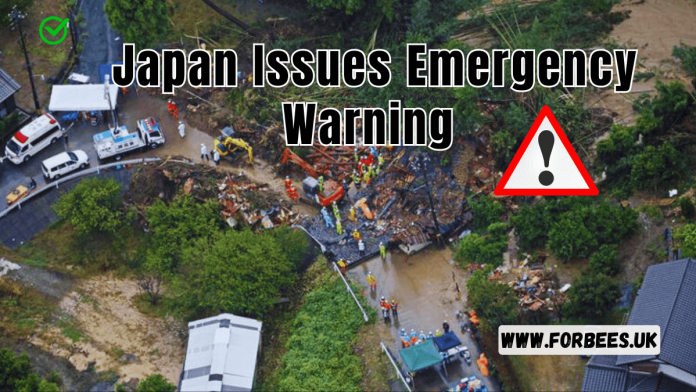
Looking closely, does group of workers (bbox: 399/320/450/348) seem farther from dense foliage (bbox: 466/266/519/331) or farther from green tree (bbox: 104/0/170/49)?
green tree (bbox: 104/0/170/49)

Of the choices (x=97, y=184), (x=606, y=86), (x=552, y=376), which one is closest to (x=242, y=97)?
(x=97, y=184)

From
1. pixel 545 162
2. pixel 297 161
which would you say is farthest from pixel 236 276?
pixel 545 162

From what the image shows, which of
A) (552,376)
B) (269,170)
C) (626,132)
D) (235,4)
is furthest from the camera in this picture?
(235,4)

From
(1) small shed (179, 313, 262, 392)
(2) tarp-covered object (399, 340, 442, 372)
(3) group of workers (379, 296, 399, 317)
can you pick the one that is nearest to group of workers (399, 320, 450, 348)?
(3) group of workers (379, 296, 399, 317)

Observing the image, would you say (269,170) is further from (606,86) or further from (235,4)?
(606,86)

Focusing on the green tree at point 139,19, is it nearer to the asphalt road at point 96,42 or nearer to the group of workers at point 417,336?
the asphalt road at point 96,42

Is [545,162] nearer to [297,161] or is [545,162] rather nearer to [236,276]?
[236,276]
